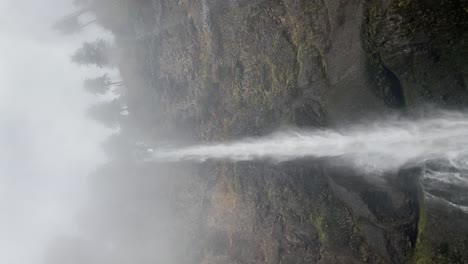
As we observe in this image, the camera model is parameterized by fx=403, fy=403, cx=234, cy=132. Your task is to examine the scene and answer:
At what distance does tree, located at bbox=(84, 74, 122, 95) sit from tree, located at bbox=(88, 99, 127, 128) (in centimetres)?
150

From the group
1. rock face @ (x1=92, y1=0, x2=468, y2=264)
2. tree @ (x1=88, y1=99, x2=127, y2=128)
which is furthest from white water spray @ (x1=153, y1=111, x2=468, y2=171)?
tree @ (x1=88, y1=99, x2=127, y2=128)

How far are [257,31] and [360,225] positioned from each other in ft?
36.1

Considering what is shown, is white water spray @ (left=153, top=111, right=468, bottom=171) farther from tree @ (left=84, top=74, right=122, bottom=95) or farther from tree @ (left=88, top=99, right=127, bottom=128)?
tree @ (left=84, top=74, right=122, bottom=95)

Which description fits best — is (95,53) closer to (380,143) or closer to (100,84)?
(100,84)

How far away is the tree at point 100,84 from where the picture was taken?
142 feet

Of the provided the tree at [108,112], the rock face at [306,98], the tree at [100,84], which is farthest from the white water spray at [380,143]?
the tree at [100,84]

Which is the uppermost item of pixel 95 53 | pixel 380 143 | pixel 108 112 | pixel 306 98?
pixel 95 53

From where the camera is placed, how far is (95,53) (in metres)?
42.1

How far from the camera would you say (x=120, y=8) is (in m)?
34.2

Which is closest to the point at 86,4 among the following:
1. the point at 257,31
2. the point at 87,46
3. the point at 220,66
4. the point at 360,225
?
the point at 87,46

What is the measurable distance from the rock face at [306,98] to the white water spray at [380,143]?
1.70 feet

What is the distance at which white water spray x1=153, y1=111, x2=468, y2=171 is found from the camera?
13709 millimetres

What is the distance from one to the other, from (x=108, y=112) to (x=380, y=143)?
33.7 meters

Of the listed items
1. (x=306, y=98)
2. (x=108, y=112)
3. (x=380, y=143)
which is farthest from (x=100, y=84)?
(x=380, y=143)
